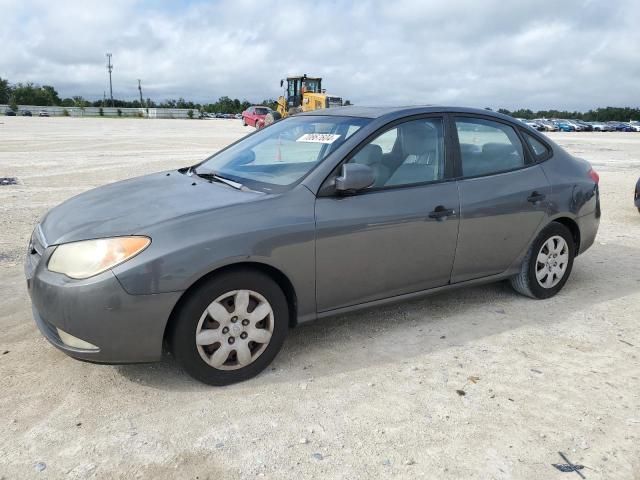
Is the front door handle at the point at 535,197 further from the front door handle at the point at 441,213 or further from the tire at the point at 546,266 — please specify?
the front door handle at the point at 441,213

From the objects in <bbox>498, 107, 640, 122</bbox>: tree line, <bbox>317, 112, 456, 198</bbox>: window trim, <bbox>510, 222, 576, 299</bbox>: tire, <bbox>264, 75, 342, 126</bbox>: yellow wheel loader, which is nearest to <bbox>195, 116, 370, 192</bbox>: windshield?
<bbox>317, 112, 456, 198</bbox>: window trim

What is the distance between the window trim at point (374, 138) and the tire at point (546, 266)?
110 cm

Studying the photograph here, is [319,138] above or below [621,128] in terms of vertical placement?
above

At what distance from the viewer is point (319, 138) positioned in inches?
153

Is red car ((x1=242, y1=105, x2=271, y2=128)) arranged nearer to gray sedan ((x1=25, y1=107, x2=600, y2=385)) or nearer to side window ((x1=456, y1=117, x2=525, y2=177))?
side window ((x1=456, y1=117, x2=525, y2=177))

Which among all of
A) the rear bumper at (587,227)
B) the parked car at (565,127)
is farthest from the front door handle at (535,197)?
the parked car at (565,127)

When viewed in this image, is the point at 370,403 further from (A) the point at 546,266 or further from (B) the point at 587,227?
(B) the point at 587,227

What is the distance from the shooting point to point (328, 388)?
321 cm

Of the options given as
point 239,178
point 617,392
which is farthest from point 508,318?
point 239,178

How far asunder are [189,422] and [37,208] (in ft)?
20.7

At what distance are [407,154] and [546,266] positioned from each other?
1686 millimetres

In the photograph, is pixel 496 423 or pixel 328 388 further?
pixel 328 388

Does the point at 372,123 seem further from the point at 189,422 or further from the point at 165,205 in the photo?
the point at 189,422

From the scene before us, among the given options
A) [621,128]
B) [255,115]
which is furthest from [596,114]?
[255,115]
